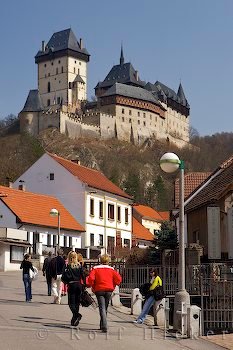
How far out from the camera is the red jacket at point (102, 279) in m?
13.3

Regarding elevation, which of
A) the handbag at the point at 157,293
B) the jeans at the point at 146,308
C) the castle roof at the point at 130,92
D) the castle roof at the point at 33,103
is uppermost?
the castle roof at the point at 130,92

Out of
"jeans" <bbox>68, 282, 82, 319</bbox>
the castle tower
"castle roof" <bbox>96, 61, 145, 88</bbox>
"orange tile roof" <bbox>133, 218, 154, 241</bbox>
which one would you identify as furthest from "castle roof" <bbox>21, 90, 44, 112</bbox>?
"jeans" <bbox>68, 282, 82, 319</bbox>

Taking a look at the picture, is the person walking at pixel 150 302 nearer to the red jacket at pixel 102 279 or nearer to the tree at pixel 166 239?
the red jacket at pixel 102 279

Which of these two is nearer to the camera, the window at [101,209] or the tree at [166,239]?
the tree at [166,239]

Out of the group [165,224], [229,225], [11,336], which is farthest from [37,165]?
[11,336]

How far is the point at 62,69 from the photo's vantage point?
174 meters

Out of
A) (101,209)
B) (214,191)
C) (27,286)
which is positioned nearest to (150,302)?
(27,286)

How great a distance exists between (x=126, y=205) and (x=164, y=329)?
52040 mm

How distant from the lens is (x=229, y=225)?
24031mm

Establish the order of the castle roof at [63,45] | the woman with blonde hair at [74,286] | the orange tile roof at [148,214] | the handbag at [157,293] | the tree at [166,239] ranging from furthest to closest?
the castle roof at [63,45] < the orange tile roof at [148,214] < the tree at [166,239] < the handbag at [157,293] < the woman with blonde hair at [74,286]

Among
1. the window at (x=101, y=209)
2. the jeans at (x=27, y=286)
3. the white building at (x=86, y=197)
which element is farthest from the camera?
the window at (x=101, y=209)

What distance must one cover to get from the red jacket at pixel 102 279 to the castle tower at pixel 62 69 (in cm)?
15584

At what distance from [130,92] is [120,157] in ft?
76.7

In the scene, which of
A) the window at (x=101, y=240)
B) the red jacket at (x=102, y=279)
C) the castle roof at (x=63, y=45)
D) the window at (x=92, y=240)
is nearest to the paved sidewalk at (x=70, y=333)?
the red jacket at (x=102, y=279)
